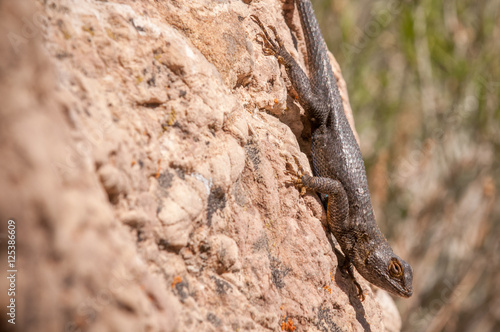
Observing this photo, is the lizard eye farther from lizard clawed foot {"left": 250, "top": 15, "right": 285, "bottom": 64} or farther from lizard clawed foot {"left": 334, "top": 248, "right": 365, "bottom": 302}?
lizard clawed foot {"left": 250, "top": 15, "right": 285, "bottom": 64}

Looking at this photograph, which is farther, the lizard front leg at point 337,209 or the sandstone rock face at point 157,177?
the lizard front leg at point 337,209

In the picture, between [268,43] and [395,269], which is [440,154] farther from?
[268,43]

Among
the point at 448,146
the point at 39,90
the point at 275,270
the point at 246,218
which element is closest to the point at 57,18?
the point at 39,90

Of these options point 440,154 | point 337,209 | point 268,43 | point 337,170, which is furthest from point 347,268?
point 440,154

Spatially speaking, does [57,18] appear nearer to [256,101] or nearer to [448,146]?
[256,101]

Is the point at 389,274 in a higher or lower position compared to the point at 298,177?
lower

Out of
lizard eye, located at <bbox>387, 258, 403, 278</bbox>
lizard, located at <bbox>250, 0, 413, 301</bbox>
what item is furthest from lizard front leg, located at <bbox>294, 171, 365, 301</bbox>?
lizard eye, located at <bbox>387, 258, 403, 278</bbox>

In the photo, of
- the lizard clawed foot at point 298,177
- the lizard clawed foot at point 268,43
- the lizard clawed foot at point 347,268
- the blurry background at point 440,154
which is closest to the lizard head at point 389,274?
the lizard clawed foot at point 347,268

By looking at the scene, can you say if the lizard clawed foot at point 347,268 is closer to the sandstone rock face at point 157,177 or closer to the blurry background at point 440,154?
the sandstone rock face at point 157,177
